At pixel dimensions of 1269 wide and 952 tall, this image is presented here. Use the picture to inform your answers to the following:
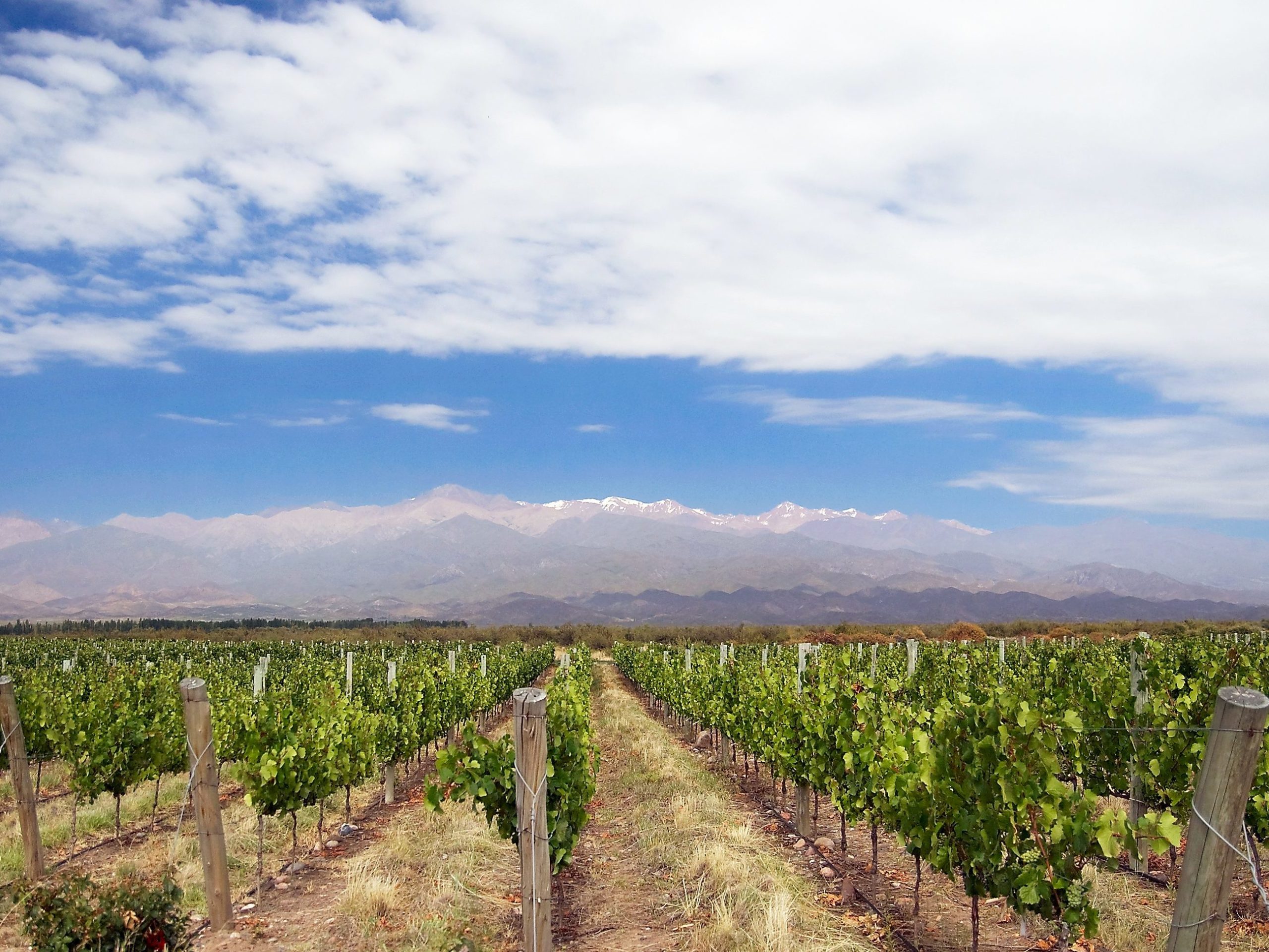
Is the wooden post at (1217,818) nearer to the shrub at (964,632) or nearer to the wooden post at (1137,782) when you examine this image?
the wooden post at (1137,782)

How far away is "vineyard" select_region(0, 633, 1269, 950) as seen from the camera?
560cm

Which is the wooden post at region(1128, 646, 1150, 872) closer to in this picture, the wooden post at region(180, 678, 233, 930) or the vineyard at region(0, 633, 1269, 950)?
the vineyard at region(0, 633, 1269, 950)

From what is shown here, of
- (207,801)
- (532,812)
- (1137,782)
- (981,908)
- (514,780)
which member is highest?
(532,812)

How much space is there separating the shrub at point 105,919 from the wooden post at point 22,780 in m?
2.94

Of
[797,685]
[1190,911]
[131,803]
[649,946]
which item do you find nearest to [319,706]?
[131,803]

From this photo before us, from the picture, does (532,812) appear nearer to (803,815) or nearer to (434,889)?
(434,889)

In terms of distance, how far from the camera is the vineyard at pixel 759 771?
560 cm

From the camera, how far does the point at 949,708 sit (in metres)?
7.55

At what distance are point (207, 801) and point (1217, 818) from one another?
289 inches

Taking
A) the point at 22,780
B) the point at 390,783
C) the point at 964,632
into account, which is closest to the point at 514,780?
the point at 22,780

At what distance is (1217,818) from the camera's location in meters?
3.37

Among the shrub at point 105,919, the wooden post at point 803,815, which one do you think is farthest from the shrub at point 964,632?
the shrub at point 105,919

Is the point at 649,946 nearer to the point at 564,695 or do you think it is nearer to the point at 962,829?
the point at 962,829

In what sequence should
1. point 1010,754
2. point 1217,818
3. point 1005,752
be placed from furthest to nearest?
point 1005,752
point 1010,754
point 1217,818
